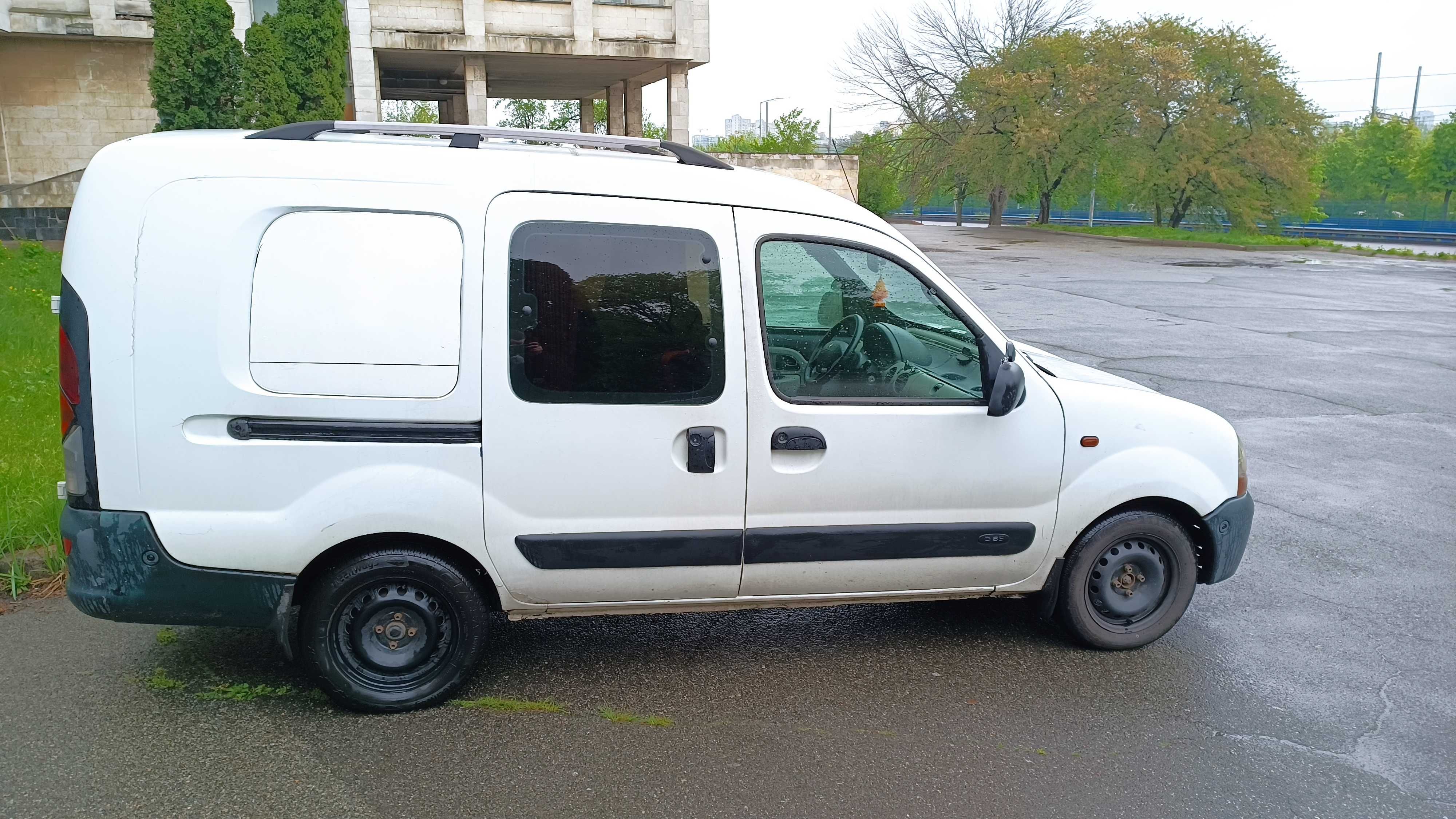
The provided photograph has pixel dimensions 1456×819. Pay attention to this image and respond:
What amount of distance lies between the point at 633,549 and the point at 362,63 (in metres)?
26.1

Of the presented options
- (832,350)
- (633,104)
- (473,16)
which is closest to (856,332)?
(832,350)

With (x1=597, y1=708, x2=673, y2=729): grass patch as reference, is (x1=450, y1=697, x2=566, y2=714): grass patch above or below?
above

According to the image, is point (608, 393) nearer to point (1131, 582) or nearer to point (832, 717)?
point (832, 717)

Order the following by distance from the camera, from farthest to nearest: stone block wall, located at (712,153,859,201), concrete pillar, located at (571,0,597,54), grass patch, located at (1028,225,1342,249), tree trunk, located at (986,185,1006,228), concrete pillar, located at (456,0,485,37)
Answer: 1. tree trunk, located at (986,185,1006,228)
2. grass patch, located at (1028,225,1342,249)
3. stone block wall, located at (712,153,859,201)
4. concrete pillar, located at (571,0,597,54)
5. concrete pillar, located at (456,0,485,37)

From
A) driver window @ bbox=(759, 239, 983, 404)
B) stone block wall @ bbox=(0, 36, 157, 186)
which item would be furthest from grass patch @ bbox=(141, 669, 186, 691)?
stone block wall @ bbox=(0, 36, 157, 186)

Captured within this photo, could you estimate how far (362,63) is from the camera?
87.9 ft

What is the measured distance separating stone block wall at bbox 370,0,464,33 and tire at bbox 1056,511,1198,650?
85.6ft

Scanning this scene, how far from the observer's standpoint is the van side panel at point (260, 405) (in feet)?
11.6

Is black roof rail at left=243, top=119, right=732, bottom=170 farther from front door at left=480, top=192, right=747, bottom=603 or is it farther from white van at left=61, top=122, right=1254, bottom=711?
front door at left=480, top=192, right=747, bottom=603

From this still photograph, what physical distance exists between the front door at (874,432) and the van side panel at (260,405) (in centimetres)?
107

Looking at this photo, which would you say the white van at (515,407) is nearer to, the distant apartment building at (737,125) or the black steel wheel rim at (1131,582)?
the black steel wheel rim at (1131,582)

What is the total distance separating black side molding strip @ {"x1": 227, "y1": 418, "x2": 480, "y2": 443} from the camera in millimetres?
3613

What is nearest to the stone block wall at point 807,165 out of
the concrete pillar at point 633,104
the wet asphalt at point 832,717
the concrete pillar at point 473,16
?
the concrete pillar at point 633,104

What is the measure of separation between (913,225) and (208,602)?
53.8 m
